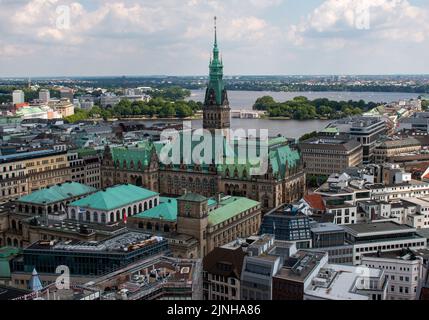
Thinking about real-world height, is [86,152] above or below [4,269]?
above

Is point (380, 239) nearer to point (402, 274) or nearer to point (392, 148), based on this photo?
point (402, 274)

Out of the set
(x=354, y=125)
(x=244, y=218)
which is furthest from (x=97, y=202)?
(x=354, y=125)

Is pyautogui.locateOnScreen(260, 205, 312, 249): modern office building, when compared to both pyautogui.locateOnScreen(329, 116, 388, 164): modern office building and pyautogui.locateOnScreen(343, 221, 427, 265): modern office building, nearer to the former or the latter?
pyautogui.locateOnScreen(343, 221, 427, 265): modern office building

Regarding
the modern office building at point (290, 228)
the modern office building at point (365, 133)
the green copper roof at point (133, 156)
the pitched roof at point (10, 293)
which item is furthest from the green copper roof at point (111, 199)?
the modern office building at point (365, 133)

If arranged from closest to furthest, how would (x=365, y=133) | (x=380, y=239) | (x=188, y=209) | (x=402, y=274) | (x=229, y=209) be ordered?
(x=402, y=274) → (x=380, y=239) → (x=188, y=209) → (x=229, y=209) → (x=365, y=133)

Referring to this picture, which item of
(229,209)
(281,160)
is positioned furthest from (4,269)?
(281,160)

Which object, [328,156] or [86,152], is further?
[328,156]

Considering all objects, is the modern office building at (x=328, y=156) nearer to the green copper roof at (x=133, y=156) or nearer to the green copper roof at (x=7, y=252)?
the green copper roof at (x=133, y=156)
